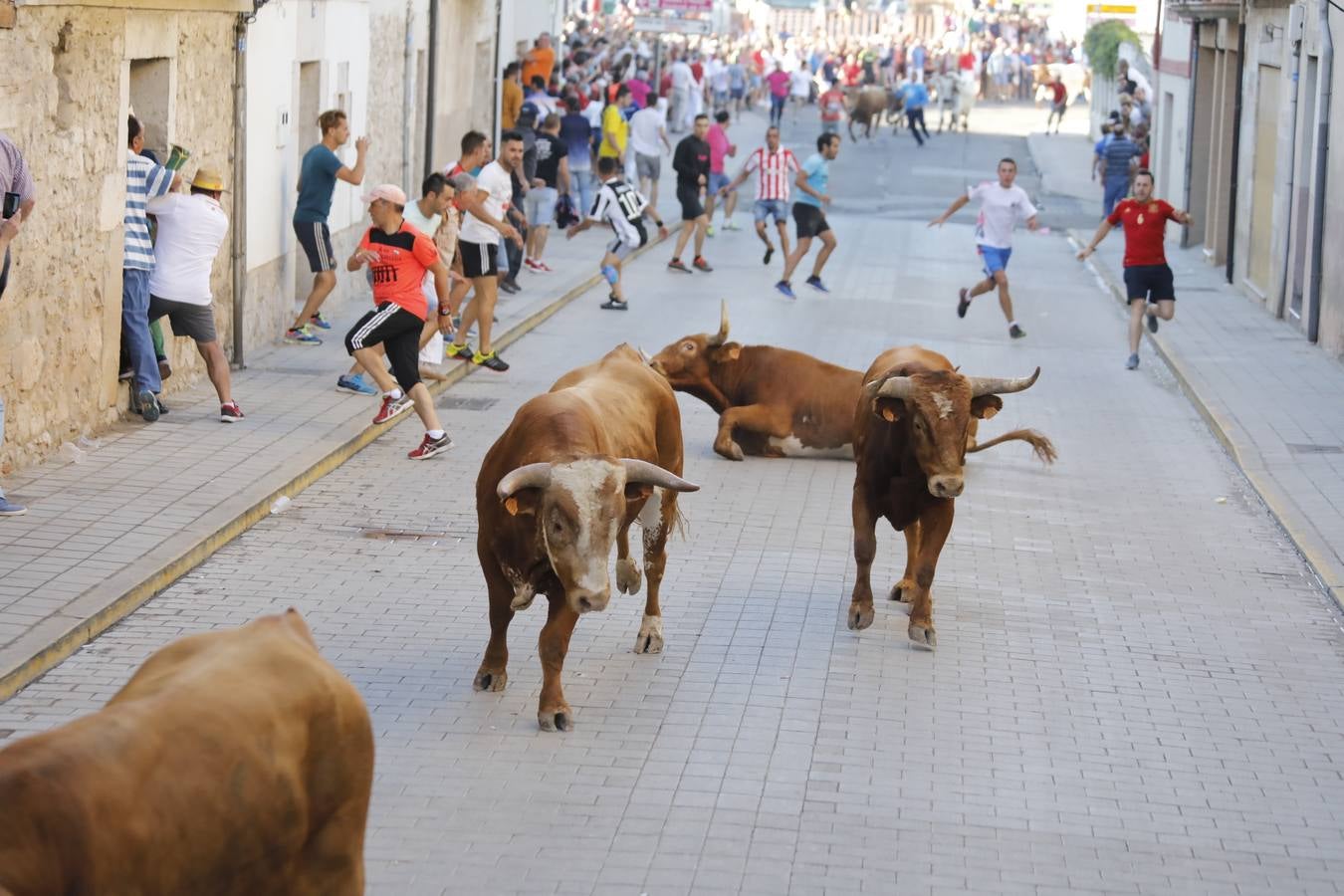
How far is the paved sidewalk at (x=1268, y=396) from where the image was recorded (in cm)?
1280

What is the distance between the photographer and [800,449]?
1413 cm

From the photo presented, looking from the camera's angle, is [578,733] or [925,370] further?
[925,370]

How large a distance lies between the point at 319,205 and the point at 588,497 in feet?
36.7

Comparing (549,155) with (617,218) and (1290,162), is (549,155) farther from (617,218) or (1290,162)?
(1290,162)

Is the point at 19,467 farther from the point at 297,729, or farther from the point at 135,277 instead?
the point at 297,729

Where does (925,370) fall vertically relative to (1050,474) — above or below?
above

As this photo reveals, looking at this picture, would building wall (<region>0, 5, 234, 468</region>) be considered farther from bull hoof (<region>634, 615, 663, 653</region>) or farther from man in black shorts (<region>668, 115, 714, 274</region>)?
man in black shorts (<region>668, 115, 714, 274</region>)

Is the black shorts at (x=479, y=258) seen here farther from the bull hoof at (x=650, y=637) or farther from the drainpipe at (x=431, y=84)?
the bull hoof at (x=650, y=637)

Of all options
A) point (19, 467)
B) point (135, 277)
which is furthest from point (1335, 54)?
point (19, 467)

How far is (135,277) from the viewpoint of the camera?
13664mm

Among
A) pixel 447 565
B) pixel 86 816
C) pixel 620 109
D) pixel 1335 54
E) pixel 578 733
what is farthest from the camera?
pixel 620 109

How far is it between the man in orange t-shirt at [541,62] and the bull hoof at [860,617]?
22.6 metres

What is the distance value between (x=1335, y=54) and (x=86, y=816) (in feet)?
62.6

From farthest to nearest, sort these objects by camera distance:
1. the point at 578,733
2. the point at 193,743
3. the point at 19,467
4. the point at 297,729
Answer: the point at 19,467 < the point at 578,733 < the point at 297,729 < the point at 193,743
